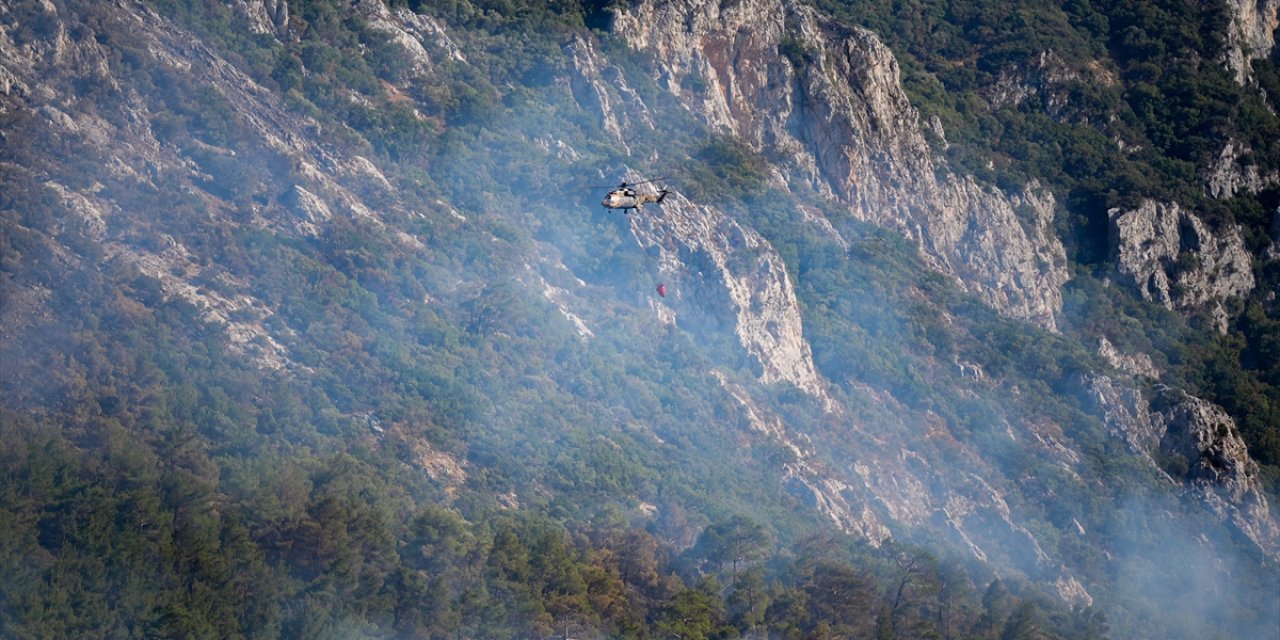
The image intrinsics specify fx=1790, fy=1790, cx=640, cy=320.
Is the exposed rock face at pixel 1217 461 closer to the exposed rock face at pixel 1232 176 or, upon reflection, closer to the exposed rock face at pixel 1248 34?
the exposed rock face at pixel 1232 176

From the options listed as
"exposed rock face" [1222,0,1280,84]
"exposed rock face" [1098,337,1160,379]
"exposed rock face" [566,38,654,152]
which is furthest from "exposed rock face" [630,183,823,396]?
"exposed rock face" [1222,0,1280,84]

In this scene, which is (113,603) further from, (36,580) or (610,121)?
(610,121)

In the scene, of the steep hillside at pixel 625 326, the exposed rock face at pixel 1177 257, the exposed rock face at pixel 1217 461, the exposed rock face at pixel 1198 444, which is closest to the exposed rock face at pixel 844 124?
the steep hillside at pixel 625 326

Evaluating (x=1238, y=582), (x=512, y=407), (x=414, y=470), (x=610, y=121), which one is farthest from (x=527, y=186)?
(x=1238, y=582)

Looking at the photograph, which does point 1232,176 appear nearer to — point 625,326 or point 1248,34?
point 1248,34

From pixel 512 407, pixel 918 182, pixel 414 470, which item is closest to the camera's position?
pixel 414 470
